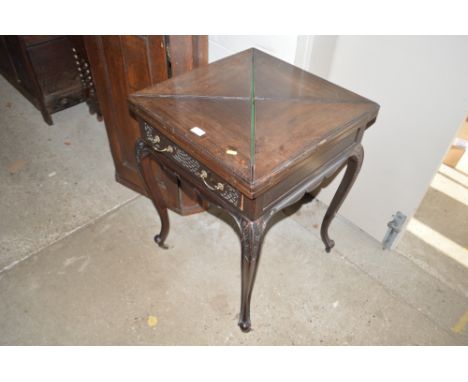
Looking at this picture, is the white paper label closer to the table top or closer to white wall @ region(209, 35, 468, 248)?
the table top

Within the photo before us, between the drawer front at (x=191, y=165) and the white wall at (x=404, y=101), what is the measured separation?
82 centimetres

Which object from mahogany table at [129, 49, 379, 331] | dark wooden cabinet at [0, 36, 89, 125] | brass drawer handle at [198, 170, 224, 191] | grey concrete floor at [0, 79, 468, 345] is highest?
mahogany table at [129, 49, 379, 331]

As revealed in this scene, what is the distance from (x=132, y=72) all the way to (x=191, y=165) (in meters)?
0.81

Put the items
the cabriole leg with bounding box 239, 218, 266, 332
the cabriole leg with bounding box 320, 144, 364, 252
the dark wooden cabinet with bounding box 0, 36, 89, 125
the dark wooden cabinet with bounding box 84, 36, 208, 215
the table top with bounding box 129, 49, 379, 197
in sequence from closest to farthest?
the table top with bounding box 129, 49, 379, 197 → the cabriole leg with bounding box 239, 218, 266, 332 → the cabriole leg with bounding box 320, 144, 364, 252 → the dark wooden cabinet with bounding box 84, 36, 208, 215 → the dark wooden cabinet with bounding box 0, 36, 89, 125

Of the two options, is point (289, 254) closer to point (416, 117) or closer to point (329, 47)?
point (416, 117)

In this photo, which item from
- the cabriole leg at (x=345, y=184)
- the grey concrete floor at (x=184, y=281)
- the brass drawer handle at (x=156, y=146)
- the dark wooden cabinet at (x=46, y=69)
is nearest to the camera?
the brass drawer handle at (x=156, y=146)

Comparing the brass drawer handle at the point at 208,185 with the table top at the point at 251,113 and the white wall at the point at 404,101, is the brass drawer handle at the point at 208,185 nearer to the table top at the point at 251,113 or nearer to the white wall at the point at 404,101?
the table top at the point at 251,113

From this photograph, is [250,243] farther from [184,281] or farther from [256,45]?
[256,45]

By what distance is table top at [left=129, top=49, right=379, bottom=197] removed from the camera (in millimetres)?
1222

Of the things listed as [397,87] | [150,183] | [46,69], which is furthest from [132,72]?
[46,69]

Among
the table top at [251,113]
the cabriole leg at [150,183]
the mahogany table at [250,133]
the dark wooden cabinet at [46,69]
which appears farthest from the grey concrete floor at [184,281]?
the table top at [251,113]

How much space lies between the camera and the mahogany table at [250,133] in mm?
1234

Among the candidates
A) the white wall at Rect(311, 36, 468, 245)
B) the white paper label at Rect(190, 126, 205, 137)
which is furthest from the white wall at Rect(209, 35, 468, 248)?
the white paper label at Rect(190, 126, 205, 137)

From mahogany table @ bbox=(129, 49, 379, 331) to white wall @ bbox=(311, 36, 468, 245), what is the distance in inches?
12.5
